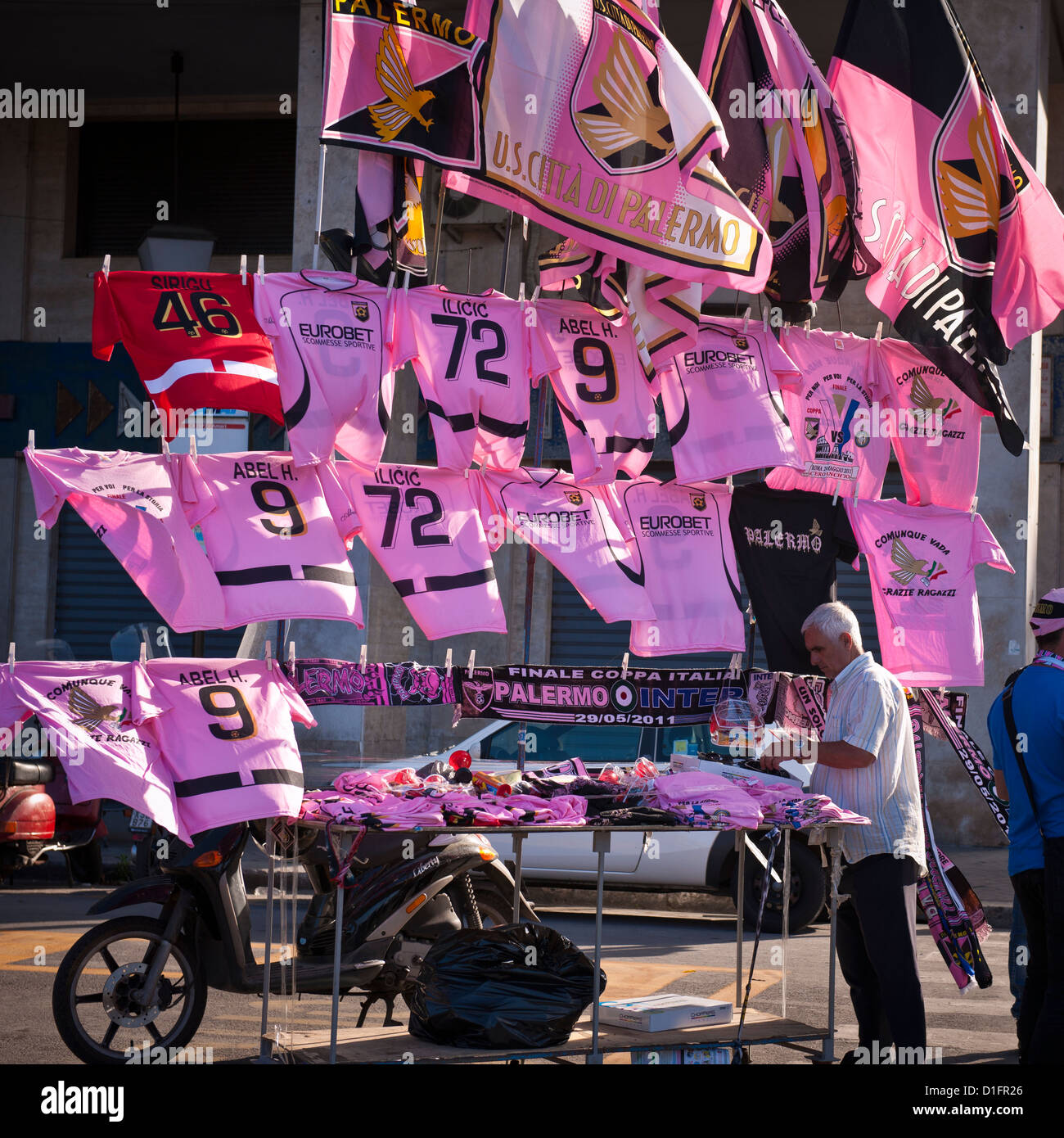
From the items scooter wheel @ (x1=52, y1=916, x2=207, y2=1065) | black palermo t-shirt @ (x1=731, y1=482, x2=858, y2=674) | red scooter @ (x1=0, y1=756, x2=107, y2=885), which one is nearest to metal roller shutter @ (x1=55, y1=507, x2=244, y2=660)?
red scooter @ (x1=0, y1=756, x2=107, y2=885)

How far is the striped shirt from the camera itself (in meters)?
6.14

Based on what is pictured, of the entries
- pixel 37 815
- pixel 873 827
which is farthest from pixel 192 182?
pixel 873 827

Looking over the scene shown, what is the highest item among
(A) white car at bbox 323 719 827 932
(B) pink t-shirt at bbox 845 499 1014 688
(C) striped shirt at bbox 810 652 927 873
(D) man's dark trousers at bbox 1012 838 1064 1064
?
(B) pink t-shirt at bbox 845 499 1014 688

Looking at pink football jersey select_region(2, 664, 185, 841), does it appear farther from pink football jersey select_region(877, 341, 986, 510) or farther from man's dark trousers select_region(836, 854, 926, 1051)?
pink football jersey select_region(877, 341, 986, 510)

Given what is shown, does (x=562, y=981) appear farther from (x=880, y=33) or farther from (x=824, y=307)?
(x=824, y=307)

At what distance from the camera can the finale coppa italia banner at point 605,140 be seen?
23.1 feet

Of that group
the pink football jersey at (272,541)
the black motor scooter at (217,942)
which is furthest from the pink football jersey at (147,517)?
the black motor scooter at (217,942)

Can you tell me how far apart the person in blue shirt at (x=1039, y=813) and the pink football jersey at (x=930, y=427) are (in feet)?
7.99

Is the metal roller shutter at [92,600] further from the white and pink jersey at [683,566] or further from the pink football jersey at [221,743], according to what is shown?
the pink football jersey at [221,743]

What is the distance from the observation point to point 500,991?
5941mm

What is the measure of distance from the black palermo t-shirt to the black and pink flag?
3.89 ft

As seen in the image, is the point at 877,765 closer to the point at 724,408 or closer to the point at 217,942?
the point at 724,408

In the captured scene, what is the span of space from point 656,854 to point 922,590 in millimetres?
3837
